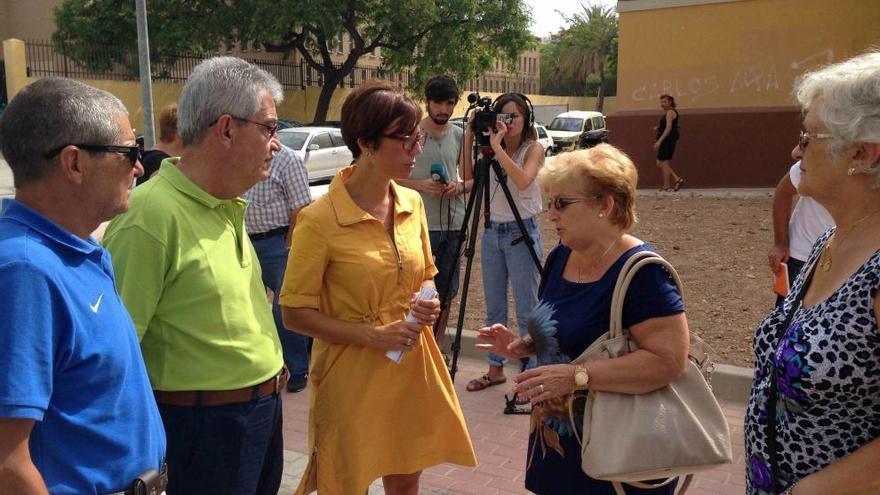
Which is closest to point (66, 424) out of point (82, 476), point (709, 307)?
point (82, 476)

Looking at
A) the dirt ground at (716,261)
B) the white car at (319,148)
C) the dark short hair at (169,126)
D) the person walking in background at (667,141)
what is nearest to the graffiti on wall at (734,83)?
the person walking in background at (667,141)

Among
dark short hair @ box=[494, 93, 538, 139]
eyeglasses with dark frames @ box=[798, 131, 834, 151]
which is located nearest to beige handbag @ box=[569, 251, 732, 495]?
eyeglasses with dark frames @ box=[798, 131, 834, 151]

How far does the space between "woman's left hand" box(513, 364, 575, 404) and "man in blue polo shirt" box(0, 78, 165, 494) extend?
3.52 ft

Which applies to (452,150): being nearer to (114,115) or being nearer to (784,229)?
(784,229)

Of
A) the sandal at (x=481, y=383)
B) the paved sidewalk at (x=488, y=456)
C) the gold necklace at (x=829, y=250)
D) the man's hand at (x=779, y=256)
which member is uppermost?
the gold necklace at (x=829, y=250)

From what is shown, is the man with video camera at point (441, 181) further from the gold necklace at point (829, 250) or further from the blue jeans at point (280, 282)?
the gold necklace at point (829, 250)

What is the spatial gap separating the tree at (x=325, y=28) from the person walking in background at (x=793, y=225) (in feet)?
74.2

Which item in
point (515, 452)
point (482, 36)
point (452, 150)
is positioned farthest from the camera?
point (482, 36)

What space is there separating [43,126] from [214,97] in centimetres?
68

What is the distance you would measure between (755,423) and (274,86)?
169 centimetres

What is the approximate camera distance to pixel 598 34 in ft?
204

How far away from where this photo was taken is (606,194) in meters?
2.43

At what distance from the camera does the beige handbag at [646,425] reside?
2176mm

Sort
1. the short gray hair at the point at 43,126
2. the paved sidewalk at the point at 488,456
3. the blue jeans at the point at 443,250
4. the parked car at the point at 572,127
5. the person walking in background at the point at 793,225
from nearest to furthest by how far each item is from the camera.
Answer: the short gray hair at the point at 43,126 < the paved sidewalk at the point at 488,456 < the person walking in background at the point at 793,225 < the blue jeans at the point at 443,250 < the parked car at the point at 572,127
